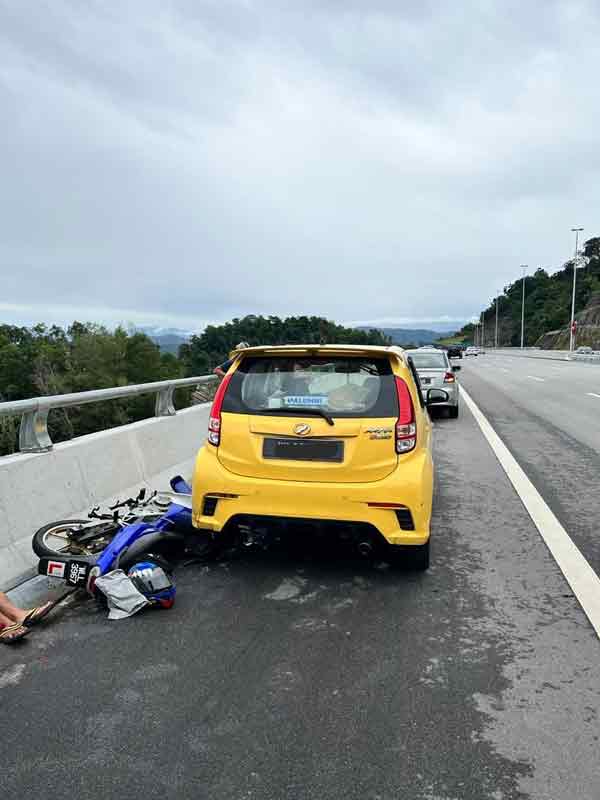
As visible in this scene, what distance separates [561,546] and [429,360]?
31.0ft

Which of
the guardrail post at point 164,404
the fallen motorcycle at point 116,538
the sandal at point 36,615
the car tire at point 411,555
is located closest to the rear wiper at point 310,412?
the car tire at point 411,555

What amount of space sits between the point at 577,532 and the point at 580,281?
134521 millimetres

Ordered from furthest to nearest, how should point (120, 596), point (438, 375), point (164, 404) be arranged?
point (438, 375), point (164, 404), point (120, 596)

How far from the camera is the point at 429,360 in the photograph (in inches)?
567

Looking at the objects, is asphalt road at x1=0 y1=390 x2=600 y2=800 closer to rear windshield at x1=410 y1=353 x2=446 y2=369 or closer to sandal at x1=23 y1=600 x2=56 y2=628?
sandal at x1=23 y1=600 x2=56 y2=628

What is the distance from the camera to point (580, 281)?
417 feet

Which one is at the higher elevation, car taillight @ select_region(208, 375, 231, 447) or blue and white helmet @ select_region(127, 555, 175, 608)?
car taillight @ select_region(208, 375, 231, 447)

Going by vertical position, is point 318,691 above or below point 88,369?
above

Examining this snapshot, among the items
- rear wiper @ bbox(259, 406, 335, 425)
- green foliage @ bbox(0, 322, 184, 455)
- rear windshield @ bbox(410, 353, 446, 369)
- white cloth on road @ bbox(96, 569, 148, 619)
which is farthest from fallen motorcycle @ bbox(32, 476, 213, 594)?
green foliage @ bbox(0, 322, 184, 455)

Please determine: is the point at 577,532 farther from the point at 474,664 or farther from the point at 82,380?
the point at 82,380

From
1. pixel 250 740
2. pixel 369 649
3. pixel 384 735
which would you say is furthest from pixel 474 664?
pixel 250 740

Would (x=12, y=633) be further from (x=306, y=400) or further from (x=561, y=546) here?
(x=561, y=546)

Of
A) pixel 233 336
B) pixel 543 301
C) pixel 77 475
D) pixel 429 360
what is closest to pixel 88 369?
pixel 233 336

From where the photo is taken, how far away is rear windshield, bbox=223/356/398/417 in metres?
4.45
